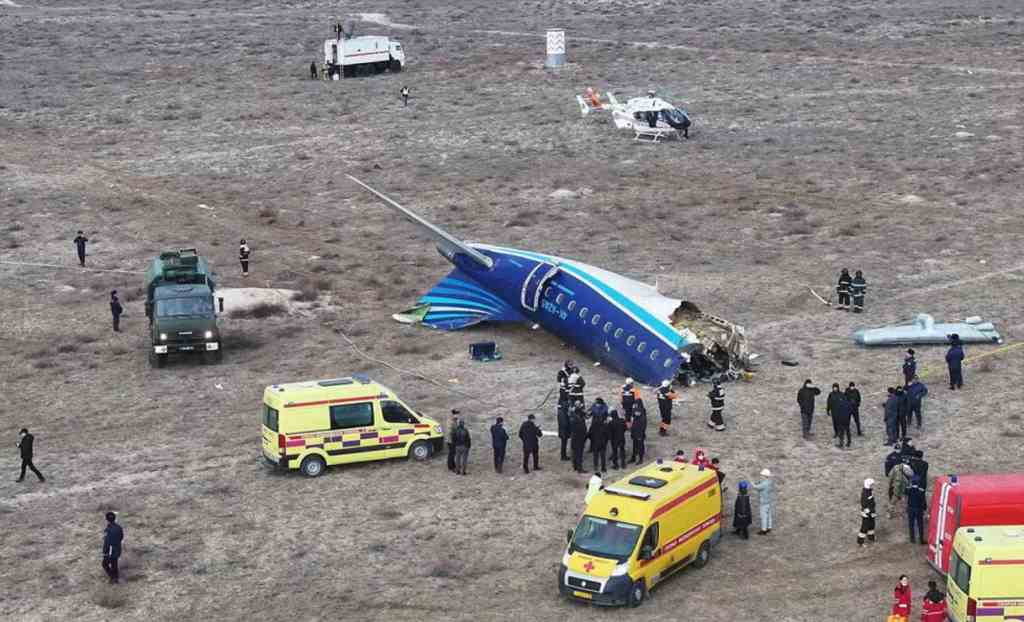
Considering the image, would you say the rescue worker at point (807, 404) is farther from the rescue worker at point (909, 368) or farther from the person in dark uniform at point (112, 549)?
the person in dark uniform at point (112, 549)

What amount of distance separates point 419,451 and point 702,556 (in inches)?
309

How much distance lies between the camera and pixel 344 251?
54.8 m

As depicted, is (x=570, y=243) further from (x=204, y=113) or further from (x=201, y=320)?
(x=204, y=113)

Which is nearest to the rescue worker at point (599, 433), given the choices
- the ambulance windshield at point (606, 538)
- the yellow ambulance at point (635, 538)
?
the yellow ambulance at point (635, 538)

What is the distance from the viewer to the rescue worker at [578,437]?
111 ft

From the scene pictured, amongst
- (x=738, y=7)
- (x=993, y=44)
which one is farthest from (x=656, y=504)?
(x=738, y=7)

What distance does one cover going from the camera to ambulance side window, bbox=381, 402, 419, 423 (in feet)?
114

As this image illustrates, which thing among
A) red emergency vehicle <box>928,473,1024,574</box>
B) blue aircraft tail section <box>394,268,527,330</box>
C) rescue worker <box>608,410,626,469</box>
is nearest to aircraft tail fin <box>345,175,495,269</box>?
blue aircraft tail section <box>394,268,527,330</box>

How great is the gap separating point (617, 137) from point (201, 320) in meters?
30.1

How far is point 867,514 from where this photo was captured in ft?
98.6

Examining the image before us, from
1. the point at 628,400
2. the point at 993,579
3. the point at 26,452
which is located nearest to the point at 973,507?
the point at 993,579

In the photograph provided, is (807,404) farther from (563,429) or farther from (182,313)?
(182,313)

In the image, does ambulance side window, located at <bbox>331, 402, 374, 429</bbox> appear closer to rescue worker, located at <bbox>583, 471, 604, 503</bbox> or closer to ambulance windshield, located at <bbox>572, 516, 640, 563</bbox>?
rescue worker, located at <bbox>583, 471, 604, 503</bbox>

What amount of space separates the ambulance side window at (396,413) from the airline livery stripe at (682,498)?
7680 millimetres
